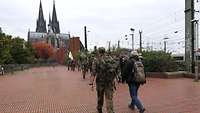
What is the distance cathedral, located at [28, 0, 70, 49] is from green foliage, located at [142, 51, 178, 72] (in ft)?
444

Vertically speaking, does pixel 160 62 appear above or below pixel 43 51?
below

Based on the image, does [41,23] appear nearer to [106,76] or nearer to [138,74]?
[138,74]

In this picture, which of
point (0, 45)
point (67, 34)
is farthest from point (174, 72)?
point (67, 34)

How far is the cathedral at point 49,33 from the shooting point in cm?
16438

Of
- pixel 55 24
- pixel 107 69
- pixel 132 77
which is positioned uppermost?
pixel 55 24

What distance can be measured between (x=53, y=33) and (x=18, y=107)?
519 ft

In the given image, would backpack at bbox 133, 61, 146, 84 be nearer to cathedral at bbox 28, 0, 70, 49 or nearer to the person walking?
the person walking

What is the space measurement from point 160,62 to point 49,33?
5613 inches

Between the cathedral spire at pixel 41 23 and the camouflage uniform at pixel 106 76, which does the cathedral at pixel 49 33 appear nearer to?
the cathedral spire at pixel 41 23

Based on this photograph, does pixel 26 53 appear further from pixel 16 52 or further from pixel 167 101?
pixel 167 101

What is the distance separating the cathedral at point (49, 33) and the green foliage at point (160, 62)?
444ft

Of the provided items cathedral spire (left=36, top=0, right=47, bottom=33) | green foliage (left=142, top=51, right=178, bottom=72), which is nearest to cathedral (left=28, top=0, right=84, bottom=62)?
cathedral spire (left=36, top=0, right=47, bottom=33)

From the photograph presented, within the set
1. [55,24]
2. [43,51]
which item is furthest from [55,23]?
[43,51]

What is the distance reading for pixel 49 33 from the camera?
167 m
